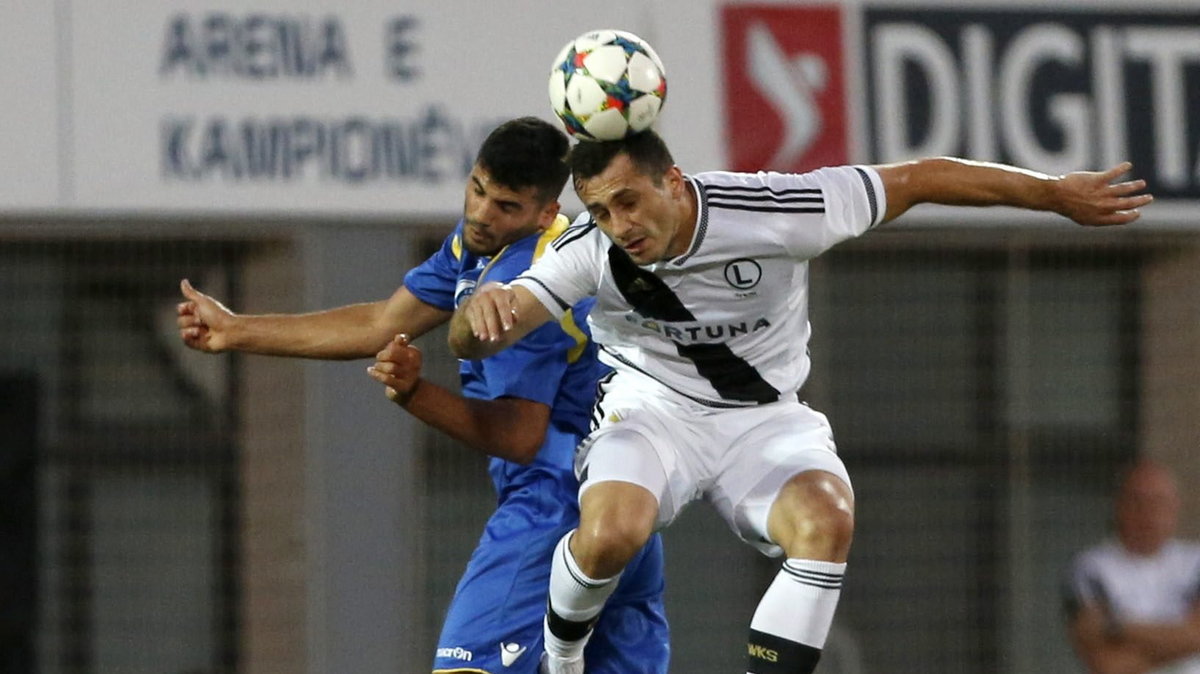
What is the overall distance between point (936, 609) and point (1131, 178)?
2.06 meters

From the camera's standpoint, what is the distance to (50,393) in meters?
9.13

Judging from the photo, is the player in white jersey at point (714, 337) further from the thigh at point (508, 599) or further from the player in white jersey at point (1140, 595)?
the player in white jersey at point (1140, 595)

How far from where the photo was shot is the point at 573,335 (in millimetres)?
5996

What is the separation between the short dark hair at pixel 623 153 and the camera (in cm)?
538

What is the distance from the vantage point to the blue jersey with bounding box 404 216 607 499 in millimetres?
5867

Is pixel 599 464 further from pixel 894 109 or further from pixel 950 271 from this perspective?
pixel 950 271

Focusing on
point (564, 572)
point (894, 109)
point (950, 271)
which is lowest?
point (564, 572)

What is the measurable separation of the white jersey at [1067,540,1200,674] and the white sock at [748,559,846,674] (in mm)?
3657

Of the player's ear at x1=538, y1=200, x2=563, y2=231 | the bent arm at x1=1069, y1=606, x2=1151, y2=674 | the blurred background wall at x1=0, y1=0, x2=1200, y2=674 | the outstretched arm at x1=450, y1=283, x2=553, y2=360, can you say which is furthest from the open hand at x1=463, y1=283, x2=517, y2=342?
the bent arm at x1=1069, y1=606, x2=1151, y2=674

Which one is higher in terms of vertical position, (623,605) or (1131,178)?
(1131,178)

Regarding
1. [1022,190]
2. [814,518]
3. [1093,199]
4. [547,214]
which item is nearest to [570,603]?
[814,518]

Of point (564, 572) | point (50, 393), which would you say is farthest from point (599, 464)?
point (50, 393)

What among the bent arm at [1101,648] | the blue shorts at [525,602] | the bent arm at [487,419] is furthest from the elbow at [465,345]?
the bent arm at [1101,648]

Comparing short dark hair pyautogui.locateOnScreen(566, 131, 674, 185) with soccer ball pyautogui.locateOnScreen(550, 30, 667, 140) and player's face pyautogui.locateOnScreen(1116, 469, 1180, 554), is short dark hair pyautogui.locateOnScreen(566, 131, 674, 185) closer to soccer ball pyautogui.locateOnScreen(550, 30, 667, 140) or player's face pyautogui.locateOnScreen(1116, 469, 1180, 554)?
soccer ball pyautogui.locateOnScreen(550, 30, 667, 140)
